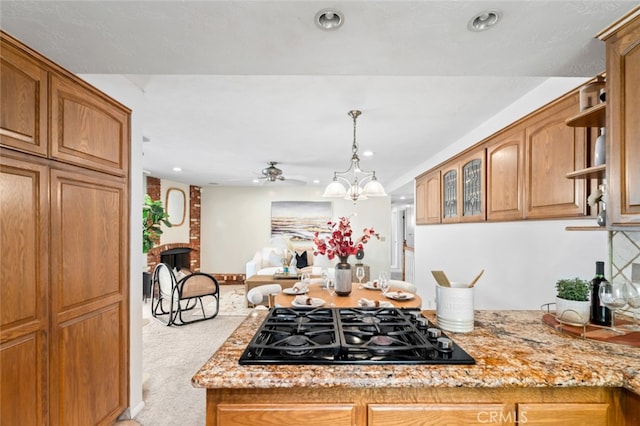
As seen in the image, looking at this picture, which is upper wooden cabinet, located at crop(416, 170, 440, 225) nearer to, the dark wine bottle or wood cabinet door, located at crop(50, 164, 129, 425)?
the dark wine bottle

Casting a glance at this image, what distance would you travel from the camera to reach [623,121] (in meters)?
1.20

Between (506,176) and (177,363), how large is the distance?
347 centimetres

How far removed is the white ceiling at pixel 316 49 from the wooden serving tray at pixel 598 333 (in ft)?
3.96

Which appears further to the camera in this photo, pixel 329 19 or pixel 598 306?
pixel 598 306

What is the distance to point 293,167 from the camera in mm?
4820

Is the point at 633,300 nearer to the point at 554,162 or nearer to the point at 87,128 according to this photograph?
the point at 554,162

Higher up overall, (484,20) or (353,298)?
(484,20)

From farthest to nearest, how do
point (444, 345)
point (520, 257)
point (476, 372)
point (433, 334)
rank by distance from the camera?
point (520, 257) < point (433, 334) < point (444, 345) < point (476, 372)

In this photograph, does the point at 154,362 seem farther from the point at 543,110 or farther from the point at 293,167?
the point at 543,110

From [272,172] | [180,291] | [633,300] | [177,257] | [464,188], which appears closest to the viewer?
[633,300]

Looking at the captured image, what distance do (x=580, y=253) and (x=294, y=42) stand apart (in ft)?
6.50

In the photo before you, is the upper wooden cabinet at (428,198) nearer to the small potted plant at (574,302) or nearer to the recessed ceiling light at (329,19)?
the small potted plant at (574,302)

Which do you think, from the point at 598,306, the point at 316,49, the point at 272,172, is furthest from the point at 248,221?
the point at 598,306

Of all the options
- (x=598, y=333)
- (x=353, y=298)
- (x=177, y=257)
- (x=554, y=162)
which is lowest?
(x=177, y=257)
